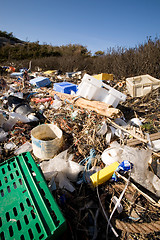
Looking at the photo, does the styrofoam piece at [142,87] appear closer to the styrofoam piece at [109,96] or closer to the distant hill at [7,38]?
the styrofoam piece at [109,96]

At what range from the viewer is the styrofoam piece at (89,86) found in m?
2.98

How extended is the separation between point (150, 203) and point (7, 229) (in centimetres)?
152

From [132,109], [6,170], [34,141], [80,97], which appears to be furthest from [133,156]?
[132,109]

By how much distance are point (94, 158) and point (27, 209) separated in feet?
4.24

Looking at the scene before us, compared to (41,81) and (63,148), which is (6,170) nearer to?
(63,148)

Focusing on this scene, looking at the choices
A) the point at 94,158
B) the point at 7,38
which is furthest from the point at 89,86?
the point at 7,38

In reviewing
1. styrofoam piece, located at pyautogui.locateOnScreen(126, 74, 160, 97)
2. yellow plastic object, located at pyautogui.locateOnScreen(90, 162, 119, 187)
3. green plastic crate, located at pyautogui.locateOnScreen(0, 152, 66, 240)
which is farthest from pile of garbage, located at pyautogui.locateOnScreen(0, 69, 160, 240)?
styrofoam piece, located at pyautogui.locateOnScreen(126, 74, 160, 97)

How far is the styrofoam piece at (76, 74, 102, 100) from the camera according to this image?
2.98m

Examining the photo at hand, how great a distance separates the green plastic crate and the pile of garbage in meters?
0.38

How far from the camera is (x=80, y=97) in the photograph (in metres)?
3.38

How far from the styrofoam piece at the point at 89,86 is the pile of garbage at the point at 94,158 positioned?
21mm

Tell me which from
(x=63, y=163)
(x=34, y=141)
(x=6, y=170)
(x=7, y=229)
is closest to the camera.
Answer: (x=7, y=229)

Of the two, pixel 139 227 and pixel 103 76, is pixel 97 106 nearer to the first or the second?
pixel 139 227

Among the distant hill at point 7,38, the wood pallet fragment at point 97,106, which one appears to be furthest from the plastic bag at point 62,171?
the distant hill at point 7,38
